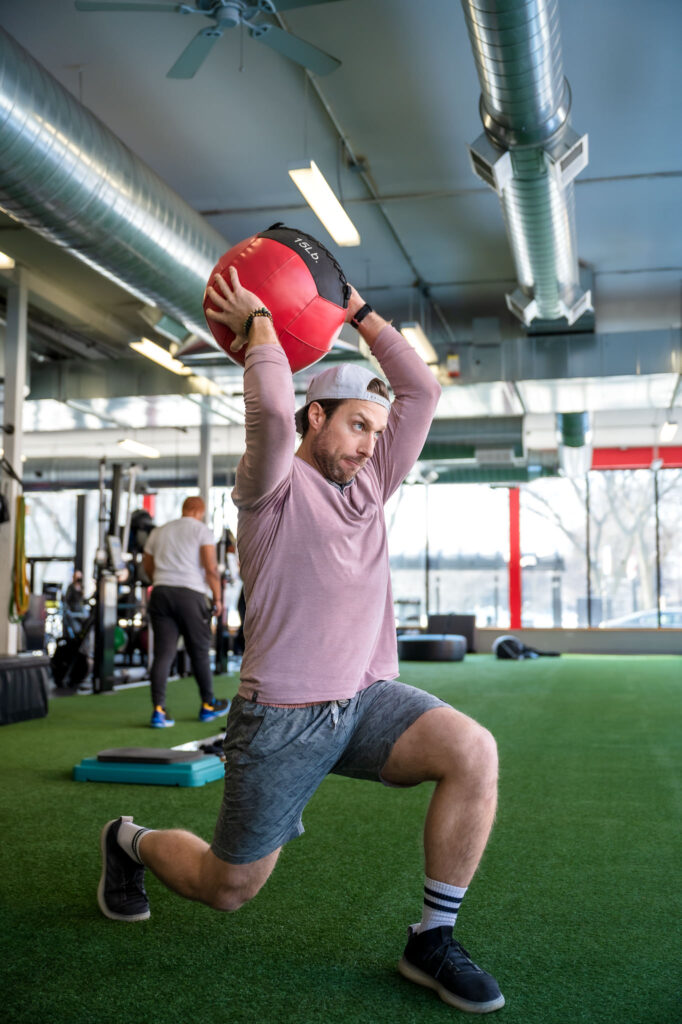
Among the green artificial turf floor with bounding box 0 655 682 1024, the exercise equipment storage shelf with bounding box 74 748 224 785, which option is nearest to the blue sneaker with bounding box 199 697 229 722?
the green artificial turf floor with bounding box 0 655 682 1024

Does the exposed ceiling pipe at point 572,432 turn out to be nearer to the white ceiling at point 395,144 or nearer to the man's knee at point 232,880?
the white ceiling at point 395,144

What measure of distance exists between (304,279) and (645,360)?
8.36m

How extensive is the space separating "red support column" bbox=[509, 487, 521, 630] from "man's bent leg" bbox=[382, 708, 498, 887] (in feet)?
56.2

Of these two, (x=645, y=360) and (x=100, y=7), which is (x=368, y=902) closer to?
(x=100, y=7)

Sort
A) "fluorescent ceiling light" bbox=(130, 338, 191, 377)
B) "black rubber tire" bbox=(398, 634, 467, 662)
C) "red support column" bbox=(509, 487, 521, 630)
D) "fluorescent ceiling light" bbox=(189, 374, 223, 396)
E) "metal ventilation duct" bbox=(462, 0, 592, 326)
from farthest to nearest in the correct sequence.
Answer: "red support column" bbox=(509, 487, 521, 630)
"black rubber tire" bbox=(398, 634, 467, 662)
"fluorescent ceiling light" bbox=(189, 374, 223, 396)
"fluorescent ceiling light" bbox=(130, 338, 191, 377)
"metal ventilation duct" bbox=(462, 0, 592, 326)

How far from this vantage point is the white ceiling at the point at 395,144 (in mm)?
5285

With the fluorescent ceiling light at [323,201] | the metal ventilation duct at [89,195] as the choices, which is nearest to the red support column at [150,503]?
the metal ventilation duct at [89,195]

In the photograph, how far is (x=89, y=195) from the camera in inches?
193

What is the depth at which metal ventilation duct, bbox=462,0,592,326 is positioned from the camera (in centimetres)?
381

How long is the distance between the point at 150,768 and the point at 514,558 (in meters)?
15.3

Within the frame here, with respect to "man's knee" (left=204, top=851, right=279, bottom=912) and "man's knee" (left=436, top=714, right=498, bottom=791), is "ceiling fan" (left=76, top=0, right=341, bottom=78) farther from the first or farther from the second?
"man's knee" (left=204, top=851, right=279, bottom=912)

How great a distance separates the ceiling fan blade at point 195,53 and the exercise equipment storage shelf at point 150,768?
334cm

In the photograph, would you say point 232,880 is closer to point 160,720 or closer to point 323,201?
point 160,720

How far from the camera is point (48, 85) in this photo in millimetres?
4488
